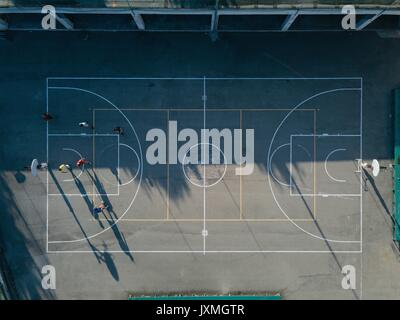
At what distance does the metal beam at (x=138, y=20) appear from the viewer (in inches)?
540

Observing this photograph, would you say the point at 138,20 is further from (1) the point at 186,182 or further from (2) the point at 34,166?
(2) the point at 34,166

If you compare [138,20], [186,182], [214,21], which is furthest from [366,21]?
[186,182]

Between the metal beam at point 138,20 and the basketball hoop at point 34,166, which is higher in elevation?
the metal beam at point 138,20

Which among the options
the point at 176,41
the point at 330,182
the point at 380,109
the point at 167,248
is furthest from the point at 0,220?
the point at 380,109

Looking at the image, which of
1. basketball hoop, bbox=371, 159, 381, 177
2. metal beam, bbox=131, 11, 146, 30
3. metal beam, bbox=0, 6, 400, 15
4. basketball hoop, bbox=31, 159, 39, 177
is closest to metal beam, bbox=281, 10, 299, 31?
metal beam, bbox=0, 6, 400, 15

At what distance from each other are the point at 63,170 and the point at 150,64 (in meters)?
6.24

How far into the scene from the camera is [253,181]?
612 inches

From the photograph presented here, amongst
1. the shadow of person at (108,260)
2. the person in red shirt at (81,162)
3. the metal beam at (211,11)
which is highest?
the metal beam at (211,11)

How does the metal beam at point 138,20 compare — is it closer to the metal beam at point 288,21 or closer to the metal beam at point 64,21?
the metal beam at point 64,21

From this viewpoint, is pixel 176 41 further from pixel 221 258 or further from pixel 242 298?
pixel 242 298

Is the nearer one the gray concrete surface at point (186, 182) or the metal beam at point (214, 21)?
the metal beam at point (214, 21)

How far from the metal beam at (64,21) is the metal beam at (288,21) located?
928cm

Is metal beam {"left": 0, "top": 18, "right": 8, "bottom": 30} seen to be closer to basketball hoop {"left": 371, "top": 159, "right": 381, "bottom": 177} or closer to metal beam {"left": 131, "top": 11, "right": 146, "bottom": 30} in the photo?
metal beam {"left": 131, "top": 11, "right": 146, "bottom": 30}

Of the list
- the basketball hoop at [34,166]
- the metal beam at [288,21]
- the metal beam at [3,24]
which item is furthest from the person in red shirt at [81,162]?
the metal beam at [288,21]
